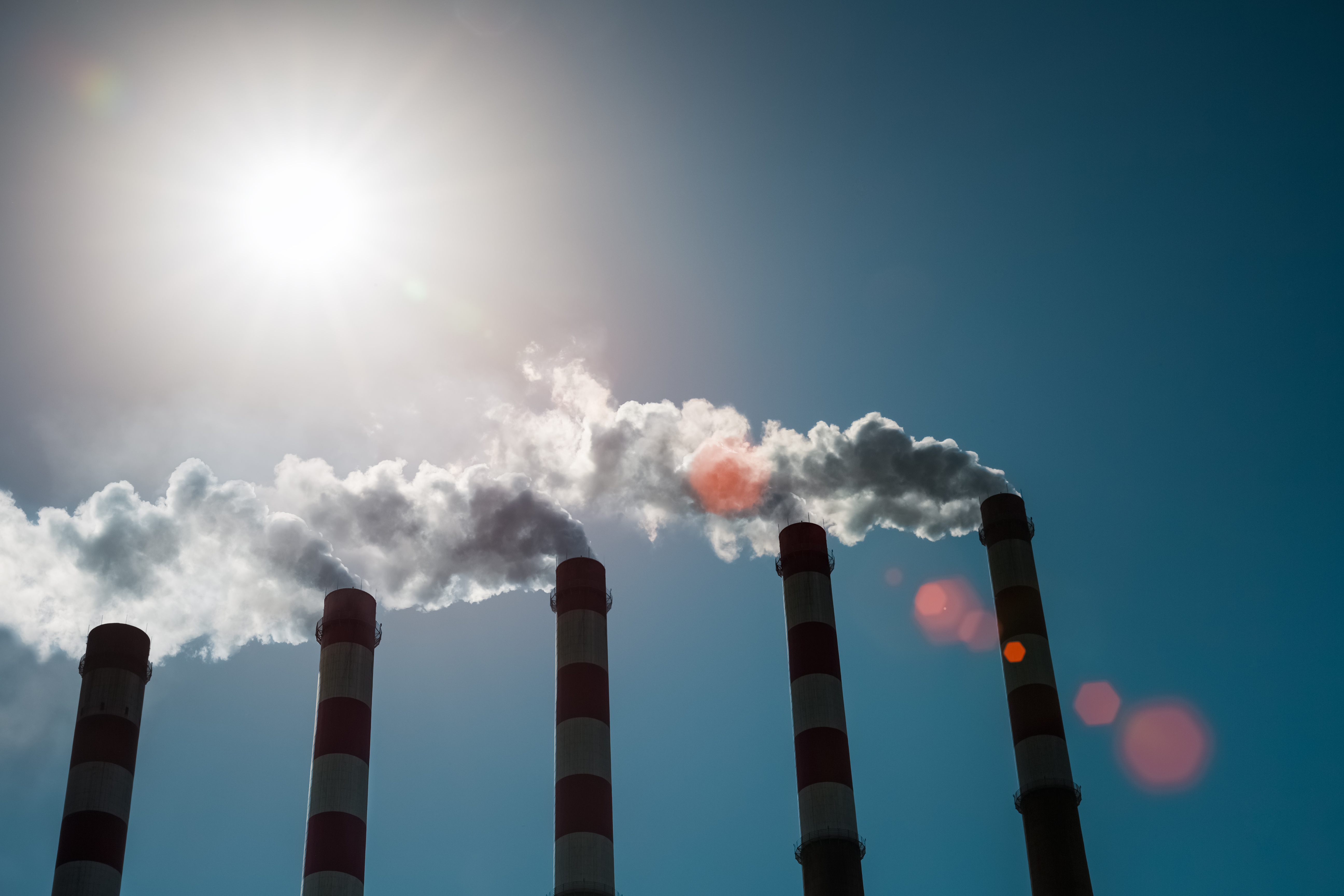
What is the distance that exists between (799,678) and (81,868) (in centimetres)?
1617

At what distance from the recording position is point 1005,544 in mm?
35938

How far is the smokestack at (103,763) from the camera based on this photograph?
97.9 ft

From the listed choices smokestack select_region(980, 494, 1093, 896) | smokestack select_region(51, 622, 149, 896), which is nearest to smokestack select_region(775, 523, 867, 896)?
smokestack select_region(980, 494, 1093, 896)

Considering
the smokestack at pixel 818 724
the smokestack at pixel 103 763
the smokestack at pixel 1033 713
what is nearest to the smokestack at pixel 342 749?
the smokestack at pixel 103 763

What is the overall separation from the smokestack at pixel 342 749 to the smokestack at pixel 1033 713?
1469cm

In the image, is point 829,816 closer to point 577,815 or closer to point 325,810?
Result: point 577,815

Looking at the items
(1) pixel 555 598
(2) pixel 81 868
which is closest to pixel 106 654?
(2) pixel 81 868

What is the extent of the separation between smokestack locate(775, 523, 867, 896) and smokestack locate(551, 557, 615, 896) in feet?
14.5

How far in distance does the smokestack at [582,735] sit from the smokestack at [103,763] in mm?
9415

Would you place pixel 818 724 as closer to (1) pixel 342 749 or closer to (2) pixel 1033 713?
(2) pixel 1033 713

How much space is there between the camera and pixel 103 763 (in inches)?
1230

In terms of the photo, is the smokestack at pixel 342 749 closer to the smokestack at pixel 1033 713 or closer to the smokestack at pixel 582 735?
the smokestack at pixel 582 735

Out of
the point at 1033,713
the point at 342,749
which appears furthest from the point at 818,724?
the point at 342,749

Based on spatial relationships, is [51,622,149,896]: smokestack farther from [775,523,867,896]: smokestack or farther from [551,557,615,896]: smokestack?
[775,523,867,896]: smokestack
